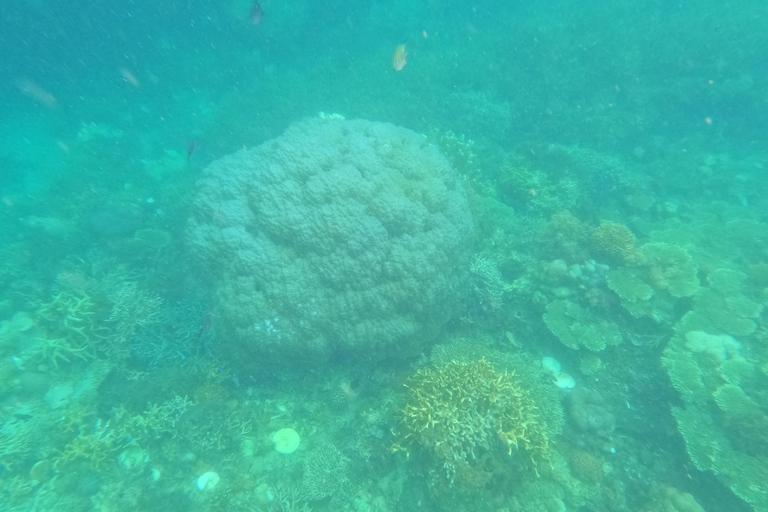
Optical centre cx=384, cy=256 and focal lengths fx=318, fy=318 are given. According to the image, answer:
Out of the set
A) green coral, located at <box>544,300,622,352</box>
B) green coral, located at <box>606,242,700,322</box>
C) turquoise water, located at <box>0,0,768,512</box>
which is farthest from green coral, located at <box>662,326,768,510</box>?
green coral, located at <box>544,300,622,352</box>

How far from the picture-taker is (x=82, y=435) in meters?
5.14

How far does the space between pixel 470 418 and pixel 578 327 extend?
2755 mm

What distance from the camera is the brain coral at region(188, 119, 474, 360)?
5023 millimetres

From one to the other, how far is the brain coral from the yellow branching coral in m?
0.93

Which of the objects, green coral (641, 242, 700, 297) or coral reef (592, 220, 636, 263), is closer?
green coral (641, 242, 700, 297)

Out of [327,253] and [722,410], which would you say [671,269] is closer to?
[722,410]

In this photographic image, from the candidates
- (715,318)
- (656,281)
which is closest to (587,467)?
(715,318)

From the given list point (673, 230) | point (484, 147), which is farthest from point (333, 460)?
point (484, 147)

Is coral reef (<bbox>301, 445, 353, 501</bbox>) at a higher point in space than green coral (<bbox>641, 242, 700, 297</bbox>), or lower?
lower

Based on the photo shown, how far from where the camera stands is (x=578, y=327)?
5543 millimetres

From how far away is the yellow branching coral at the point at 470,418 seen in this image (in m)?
4.08

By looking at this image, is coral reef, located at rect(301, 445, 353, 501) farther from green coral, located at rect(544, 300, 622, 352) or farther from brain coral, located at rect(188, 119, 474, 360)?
green coral, located at rect(544, 300, 622, 352)

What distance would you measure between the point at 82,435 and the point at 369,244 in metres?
5.57

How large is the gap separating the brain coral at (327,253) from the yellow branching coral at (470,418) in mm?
929
